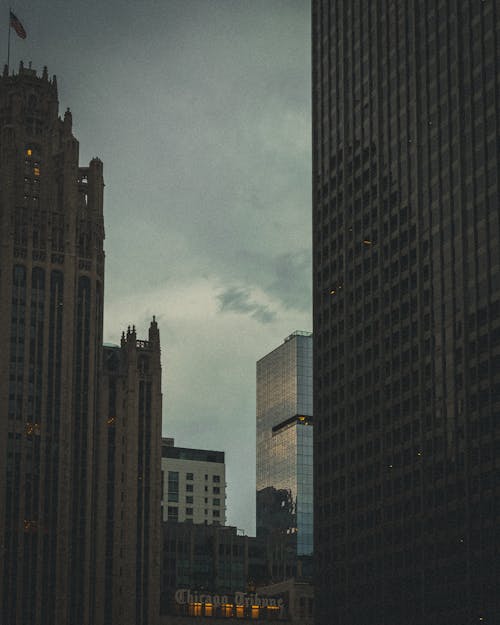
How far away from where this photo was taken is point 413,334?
171 m

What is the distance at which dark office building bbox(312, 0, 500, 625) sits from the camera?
15412 cm

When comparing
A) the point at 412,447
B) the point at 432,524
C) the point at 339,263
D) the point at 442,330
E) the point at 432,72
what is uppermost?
the point at 432,72

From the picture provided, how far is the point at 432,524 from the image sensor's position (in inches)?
6309

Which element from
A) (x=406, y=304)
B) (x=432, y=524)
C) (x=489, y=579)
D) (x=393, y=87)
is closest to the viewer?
(x=489, y=579)

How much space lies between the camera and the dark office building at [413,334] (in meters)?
154

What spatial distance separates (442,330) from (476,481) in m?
21.7

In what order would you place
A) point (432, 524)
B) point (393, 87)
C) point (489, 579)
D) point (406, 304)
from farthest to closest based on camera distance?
point (393, 87) < point (406, 304) < point (432, 524) < point (489, 579)

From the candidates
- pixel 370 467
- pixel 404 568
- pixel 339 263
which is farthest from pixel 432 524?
pixel 339 263

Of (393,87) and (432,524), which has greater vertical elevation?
(393,87)

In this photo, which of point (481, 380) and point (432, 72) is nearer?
point (481, 380)

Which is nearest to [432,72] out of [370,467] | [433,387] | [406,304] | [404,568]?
[406,304]

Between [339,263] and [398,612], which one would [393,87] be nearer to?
[339,263]

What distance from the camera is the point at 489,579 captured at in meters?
146

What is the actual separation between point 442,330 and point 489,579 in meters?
34.0
